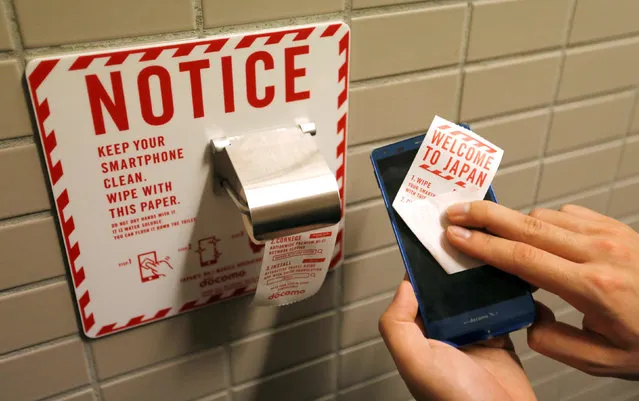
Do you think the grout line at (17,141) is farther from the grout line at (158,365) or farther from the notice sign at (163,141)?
the grout line at (158,365)

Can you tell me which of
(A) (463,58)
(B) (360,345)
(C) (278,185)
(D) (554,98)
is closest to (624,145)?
(D) (554,98)

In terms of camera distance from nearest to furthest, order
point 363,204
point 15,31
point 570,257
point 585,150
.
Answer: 1. point 15,31
2. point 570,257
3. point 363,204
4. point 585,150

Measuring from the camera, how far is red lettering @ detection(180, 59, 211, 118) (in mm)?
465

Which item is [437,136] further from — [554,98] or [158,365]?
[158,365]

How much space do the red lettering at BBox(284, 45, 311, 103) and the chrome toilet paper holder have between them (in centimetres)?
5

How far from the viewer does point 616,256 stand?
0.50 meters

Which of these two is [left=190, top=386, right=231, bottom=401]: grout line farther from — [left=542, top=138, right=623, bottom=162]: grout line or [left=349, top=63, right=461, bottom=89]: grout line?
[left=542, top=138, right=623, bottom=162]: grout line

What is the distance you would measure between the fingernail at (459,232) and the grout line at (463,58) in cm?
16

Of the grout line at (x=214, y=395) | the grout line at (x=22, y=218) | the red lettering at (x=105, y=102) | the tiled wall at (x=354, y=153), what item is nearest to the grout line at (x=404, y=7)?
the tiled wall at (x=354, y=153)

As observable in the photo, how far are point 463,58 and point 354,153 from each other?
0.15m

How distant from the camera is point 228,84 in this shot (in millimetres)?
487

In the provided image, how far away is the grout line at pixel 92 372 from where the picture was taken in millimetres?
542

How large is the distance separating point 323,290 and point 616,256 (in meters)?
0.31

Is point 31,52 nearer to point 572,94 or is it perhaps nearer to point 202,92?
point 202,92
